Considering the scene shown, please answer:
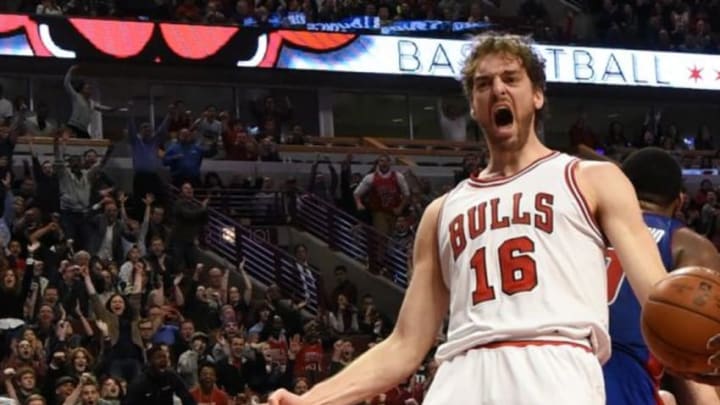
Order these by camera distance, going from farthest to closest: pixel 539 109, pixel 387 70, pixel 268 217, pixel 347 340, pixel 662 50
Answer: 1. pixel 662 50
2. pixel 387 70
3. pixel 268 217
4. pixel 347 340
5. pixel 539 109

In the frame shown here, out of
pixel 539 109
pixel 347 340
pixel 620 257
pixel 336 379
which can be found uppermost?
pixel 539 109

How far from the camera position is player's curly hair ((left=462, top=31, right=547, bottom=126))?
4691 millimetres

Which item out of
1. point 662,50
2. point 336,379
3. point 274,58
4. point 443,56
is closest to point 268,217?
point 274,58

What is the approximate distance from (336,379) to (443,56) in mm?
24487

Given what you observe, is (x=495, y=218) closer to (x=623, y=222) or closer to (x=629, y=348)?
(x=623, y=222)

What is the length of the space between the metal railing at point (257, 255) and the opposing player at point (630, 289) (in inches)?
595

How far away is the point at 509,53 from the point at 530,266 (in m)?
0.64

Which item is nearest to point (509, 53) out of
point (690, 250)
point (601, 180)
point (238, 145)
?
point (601, 180)

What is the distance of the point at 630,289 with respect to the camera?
6.11 meters

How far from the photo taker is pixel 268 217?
23.8 meters

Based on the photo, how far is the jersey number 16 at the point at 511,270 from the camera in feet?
14.8

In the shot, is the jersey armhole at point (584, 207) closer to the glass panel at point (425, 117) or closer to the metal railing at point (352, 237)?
the metal railing at point (352, 237)

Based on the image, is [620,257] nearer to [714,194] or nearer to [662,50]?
[714,194]

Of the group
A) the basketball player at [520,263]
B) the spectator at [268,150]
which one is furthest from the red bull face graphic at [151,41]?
the basketball player at [520,263]
